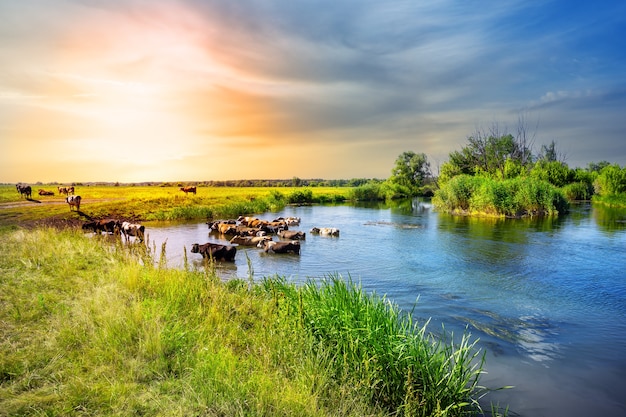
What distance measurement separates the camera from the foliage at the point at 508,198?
91.8ft

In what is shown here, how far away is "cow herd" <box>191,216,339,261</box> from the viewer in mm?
12875

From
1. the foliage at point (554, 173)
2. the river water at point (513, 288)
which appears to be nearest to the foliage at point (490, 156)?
the foliage at point (554, 173)

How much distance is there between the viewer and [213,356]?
14.4ft

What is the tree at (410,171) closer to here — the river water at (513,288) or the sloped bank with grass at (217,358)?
the river water at (513,288)

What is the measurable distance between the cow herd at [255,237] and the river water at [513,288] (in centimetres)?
50

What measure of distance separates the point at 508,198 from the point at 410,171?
142 ft

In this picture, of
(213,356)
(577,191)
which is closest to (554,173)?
(577,191)

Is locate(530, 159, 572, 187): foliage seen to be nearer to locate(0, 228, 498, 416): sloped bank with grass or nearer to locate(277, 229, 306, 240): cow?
locate(277, 229, 306, 240): cow

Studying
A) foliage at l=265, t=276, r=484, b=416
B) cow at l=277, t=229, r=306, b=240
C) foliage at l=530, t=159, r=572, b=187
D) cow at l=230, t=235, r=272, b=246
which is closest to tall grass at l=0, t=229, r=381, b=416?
foliage at l=265, t=276, r=484, b=416

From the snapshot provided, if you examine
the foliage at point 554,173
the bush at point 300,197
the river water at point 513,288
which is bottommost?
the river water at point 513,288

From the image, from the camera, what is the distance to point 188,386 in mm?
3881

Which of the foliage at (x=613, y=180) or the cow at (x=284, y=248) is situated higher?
the foliage at (x=613, y=180)

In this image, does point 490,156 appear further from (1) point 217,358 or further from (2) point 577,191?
(1) point 217,358

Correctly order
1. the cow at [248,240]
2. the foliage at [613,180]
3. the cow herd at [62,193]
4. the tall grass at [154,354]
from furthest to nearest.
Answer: the foliage at [613,180] → the cow herd at [62,193] → the cow at [248,240] → the tall grass at [154,354]
